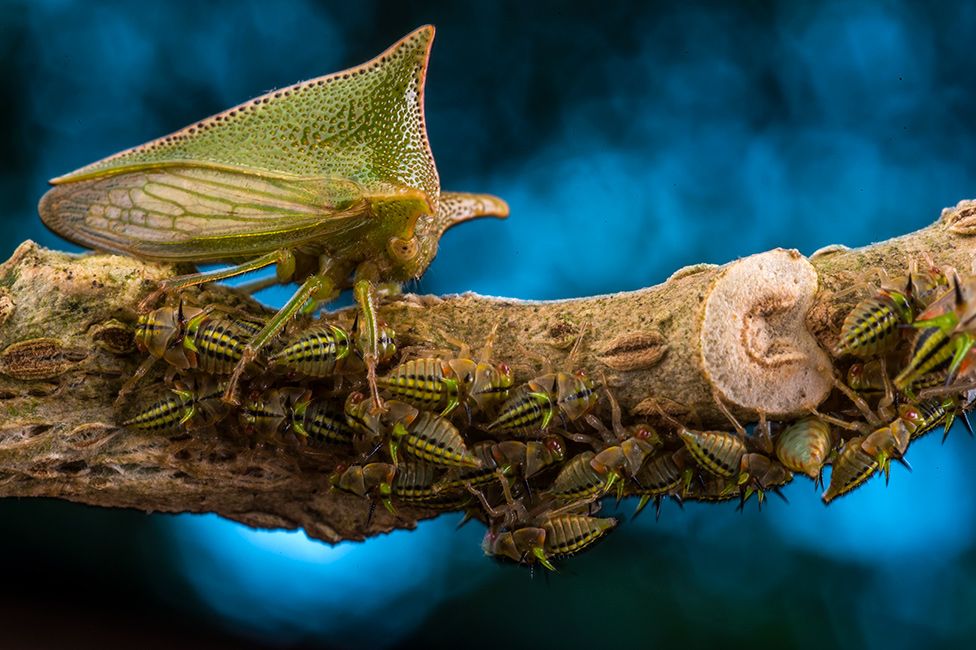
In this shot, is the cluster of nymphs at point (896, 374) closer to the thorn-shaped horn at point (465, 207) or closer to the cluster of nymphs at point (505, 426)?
the cluster of nymphs at point (505, 426)

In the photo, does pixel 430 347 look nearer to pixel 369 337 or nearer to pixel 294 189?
pixel 369 337

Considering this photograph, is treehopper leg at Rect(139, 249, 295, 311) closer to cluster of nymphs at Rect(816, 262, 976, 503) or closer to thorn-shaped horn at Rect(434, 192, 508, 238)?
thorn-shaped horn at Rect(434, 192, 508, 238)

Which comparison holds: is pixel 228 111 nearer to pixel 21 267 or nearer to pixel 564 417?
pixel 21 267

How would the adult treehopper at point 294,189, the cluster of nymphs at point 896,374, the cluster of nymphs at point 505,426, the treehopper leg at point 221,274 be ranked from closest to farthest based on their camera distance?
the cluster of nymphs at point 896,374
the cluster of nymphs at point 505,426
the treehopper leg at point 221,274
the adult treehopper at point 294,189

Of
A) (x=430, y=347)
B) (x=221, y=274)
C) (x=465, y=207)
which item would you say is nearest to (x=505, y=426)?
(x=430, y=347)

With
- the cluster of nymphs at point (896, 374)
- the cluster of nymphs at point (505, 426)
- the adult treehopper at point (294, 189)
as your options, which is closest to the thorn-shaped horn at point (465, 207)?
the adult treehopper at point (294, 189)
